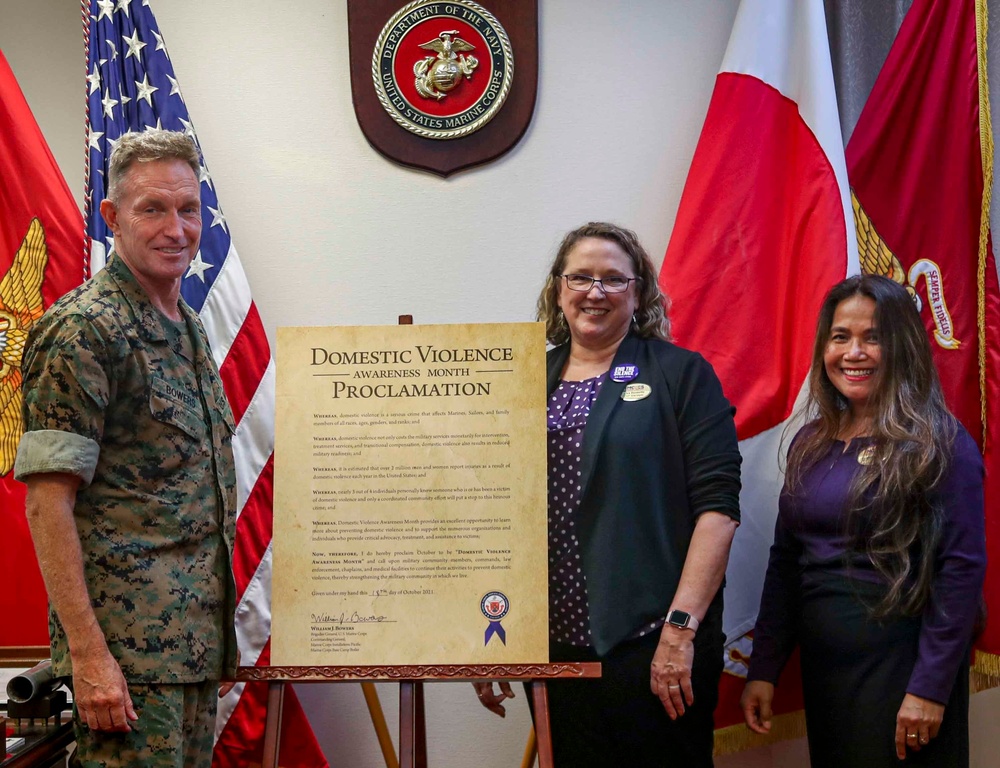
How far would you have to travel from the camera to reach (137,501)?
5.43 ft

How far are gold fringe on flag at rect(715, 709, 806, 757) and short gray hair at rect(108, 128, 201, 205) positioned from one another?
193 cm

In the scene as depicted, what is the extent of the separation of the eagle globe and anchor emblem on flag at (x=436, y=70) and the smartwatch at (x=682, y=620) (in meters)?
1.59

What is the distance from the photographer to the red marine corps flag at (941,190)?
2.59 m

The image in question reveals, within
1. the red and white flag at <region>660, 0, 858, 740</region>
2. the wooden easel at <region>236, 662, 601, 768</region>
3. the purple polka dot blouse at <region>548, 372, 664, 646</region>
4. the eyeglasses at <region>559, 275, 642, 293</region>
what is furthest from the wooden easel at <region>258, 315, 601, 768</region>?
the red and white flag at <region>660, 0, 858, 740</region>

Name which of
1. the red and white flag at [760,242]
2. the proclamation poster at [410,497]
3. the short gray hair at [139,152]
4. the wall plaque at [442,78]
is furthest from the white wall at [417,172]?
the short gray hair at [139,152]

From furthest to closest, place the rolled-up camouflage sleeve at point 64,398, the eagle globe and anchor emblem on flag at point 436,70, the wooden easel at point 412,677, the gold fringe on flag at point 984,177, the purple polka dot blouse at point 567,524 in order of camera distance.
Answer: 1. the eagle globe and anchor emblem on flag at point 436,70
2. the gold fringe on flag at point 984,177
3. the purple polka dot blouse at point 567,524
4. the wooden easel at point 412,677
5. the rolled-up camouflage sleeve at point 64,398

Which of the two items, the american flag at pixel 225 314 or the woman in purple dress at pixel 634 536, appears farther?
the american flag at pixel 225 314

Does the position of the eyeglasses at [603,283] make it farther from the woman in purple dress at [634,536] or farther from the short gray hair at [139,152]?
the short gray hair at [139,152]

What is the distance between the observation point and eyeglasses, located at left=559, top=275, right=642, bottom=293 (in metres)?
2.12

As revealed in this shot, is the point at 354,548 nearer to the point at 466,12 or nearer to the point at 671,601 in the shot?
the point at 671,601

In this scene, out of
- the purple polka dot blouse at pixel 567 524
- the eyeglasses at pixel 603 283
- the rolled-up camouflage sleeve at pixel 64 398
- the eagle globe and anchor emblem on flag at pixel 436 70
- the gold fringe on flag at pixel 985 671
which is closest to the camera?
the rolled-up camouflage sleeve at pixel 64 398

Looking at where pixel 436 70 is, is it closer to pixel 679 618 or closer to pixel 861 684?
pixel 679 618

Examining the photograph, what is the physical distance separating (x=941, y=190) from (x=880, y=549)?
116cm
